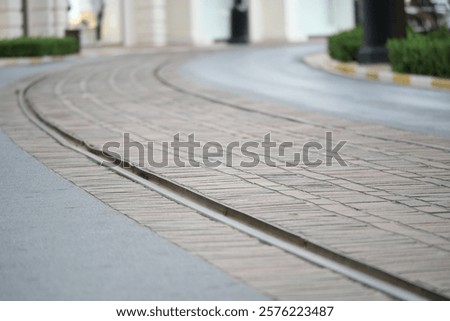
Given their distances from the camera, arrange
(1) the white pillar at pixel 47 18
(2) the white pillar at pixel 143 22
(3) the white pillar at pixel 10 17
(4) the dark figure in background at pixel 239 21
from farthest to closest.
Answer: (4) the dark figure in background at pixel 239 21
(2) the white pillar at pixel 143 22
(1) the white pillar at pixel 47 18
(3) the white pillar at pixel 10 17

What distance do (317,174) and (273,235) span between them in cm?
260

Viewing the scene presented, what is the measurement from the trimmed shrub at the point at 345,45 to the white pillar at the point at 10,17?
18607 millimetres

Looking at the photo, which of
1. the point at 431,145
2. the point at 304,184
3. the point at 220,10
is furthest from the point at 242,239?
the point at 220,10

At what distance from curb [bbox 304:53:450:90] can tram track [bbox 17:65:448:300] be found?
998 cm

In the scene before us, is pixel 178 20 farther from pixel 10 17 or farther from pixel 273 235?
pixel 273 235

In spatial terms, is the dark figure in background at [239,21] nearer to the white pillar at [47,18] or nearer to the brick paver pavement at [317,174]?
the white pillar at [47,18]

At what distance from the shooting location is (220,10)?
56625 millimetres

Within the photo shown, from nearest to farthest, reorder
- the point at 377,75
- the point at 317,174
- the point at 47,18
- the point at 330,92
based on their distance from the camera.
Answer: the point at 317,174 → the point at 330,92 → the point at 377,75 → the point at 47,18

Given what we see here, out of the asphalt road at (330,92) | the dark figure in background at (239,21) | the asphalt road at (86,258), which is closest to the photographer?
the asphalt road at (86,258)

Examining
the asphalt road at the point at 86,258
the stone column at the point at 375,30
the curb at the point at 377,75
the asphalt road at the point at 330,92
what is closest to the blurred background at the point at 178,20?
the asphalt road at the point at 330,92

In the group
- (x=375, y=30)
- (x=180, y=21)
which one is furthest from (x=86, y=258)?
(x=180, y=21)

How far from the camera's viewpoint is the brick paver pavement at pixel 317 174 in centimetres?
747

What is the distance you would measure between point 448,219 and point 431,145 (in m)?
4.31

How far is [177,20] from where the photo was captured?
54750mm
